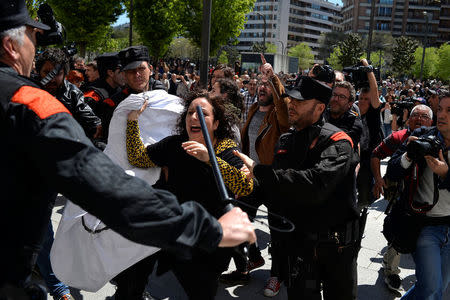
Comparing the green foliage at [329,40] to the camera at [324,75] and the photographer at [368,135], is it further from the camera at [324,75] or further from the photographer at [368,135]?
the camera at [324,75]

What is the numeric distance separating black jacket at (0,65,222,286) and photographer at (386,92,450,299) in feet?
7.64

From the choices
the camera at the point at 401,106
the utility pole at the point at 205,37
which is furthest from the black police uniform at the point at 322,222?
the camera at the point at 401,106

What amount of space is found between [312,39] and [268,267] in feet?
436

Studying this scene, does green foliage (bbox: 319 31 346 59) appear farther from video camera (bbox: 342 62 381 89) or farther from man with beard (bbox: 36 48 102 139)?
man with beard (bbox: 36 48 102 139)

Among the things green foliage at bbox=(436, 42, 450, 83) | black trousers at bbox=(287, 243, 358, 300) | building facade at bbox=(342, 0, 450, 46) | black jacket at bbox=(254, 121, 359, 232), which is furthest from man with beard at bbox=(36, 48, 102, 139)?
building facade at bbox=(342, 0, 450, 46)

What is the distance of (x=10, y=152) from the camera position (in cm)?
127

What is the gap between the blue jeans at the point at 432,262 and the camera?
117 inches

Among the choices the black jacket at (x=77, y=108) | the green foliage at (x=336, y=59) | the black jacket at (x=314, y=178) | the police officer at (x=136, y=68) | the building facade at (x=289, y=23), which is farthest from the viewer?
the building facade at (x=289, y=23)

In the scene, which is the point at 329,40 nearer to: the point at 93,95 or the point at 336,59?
the point at 336,59

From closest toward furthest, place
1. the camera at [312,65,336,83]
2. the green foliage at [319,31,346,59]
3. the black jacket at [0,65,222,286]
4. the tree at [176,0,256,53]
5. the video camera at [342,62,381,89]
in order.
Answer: the black jacket at [0,65,222,286] < the camera at [312,65,336,83] < the video camera at [342,62,381,89] < the tree at [176,0,256,53] < the green foliage at [319,31,346,59]

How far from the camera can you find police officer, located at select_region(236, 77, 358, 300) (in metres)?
2.75

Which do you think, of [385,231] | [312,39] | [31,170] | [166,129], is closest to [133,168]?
[166,129]

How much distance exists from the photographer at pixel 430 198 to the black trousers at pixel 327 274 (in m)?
0.61

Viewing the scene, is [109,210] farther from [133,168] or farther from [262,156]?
A: [262,156]
